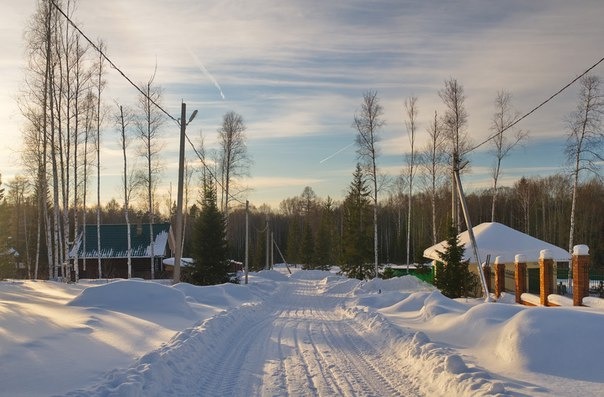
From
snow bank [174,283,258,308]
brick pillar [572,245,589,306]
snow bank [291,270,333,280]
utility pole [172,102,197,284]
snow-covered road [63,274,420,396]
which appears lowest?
snow bank [291,270,333,280]

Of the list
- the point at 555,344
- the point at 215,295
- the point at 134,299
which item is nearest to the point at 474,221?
the point at 215,295

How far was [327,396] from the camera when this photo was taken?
675 centimetres

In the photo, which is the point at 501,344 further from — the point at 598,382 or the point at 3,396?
the point at 3,396

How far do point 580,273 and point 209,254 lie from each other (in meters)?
20.0

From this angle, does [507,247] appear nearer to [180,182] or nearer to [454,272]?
[454,272]

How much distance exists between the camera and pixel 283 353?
995 centimetres

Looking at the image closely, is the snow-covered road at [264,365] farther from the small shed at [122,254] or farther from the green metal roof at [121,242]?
the green metal roof at [121,242]

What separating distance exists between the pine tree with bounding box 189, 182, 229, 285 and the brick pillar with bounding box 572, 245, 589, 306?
63.3ft

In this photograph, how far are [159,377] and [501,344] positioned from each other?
5.46 metres

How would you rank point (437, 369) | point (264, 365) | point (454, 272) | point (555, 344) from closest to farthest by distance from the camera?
point (437, 369), point (555, 344), point (264, 365), point (454, 272)

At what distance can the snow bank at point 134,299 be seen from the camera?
13.5 metres

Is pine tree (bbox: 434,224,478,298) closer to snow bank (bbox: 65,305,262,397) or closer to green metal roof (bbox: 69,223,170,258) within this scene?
snow bank (bbox: 65,305,262,397)

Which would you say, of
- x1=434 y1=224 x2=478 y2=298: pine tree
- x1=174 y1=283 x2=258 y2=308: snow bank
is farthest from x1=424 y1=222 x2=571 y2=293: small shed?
x1=174 y1=283 x2=258 y2=308: snow bank

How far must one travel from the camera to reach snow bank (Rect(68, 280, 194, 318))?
13.5 metres
